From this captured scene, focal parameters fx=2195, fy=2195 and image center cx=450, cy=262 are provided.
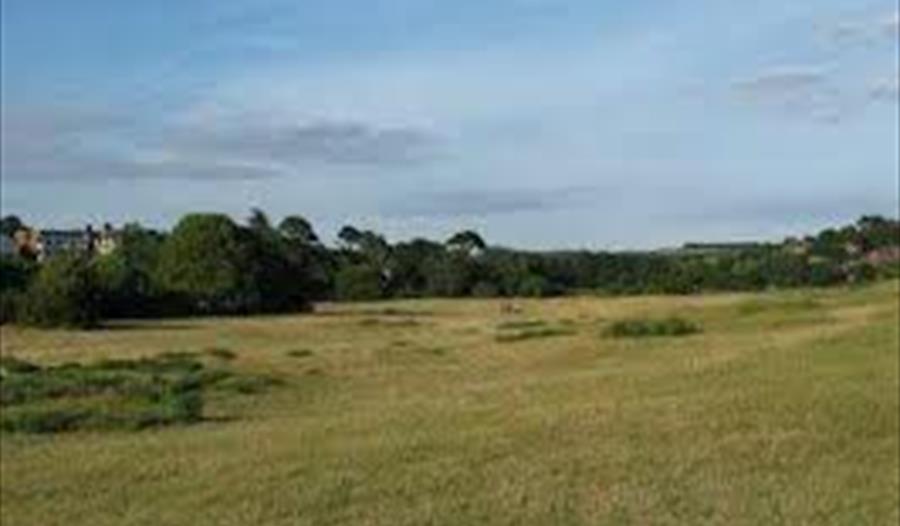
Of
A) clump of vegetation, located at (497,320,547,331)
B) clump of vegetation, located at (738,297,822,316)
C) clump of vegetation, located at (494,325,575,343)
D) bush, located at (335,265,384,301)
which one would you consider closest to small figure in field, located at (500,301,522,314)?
clump of vegetation, located at (497,320,547,331)

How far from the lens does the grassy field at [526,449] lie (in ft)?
48.8

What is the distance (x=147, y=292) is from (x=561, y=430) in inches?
2567

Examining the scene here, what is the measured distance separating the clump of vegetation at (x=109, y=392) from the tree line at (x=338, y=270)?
3015cm

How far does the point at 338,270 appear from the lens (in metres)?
108

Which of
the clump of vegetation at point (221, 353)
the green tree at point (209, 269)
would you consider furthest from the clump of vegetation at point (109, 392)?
the green tree at point (209, 269)

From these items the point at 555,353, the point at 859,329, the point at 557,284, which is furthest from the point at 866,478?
the point at 557,284

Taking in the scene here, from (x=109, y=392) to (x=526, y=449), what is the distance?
15.7m

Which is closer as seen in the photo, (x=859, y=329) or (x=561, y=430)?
(x=561, y=430)

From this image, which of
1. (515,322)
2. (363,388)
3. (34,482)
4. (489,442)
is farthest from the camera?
(515,322)

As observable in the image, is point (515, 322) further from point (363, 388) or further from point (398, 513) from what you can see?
point (398, 513)

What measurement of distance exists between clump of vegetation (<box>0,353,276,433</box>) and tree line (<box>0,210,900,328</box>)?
30.1 meters

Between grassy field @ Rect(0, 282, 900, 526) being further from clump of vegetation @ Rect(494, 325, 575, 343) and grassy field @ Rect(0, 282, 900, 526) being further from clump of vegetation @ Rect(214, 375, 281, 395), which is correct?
clump of vegetation @ Rect(494, 325, 575, 343)

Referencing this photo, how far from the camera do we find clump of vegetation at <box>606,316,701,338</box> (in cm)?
4981

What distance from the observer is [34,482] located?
18.4m
